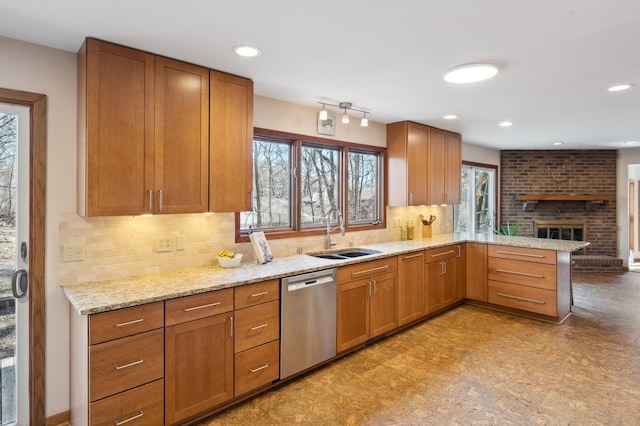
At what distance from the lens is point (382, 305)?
3.53m

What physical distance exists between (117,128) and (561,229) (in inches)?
299

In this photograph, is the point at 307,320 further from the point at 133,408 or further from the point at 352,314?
the point at 133,408

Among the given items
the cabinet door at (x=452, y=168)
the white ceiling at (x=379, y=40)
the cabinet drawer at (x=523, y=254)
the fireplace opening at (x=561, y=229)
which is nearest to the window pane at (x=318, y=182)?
the white ceiling at (x=379, y=40)

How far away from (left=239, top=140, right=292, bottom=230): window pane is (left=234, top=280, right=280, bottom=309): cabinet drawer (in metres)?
0.83

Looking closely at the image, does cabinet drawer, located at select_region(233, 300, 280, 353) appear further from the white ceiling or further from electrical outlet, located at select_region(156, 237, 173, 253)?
the white ceiling

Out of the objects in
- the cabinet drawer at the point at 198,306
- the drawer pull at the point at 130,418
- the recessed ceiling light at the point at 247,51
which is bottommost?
the drawer pull at the point at 130,418

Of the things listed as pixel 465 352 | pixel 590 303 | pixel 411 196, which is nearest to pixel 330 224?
pixel 411 196

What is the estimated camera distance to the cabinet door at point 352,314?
10.3 ft

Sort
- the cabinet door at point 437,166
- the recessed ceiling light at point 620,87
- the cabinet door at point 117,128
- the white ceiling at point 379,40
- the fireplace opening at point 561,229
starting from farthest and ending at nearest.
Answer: the fireplace opening at point 561,229 < the cabinet door at point 437,166 < the recessed ceiling light at point 620,87 < the cabinet door at point 117,128 < the white ceiling at point 379,40

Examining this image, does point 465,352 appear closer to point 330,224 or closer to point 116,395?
point 330,224

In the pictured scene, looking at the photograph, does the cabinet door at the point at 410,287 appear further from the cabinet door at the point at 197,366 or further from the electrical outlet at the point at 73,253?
the electrical outlet at the point at 73,253

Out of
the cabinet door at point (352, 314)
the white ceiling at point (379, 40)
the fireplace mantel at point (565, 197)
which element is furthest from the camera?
the fireplace mantel at point (565, 197)

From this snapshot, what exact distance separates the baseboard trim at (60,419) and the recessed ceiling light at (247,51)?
8.27ft

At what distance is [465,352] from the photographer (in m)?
3.31
